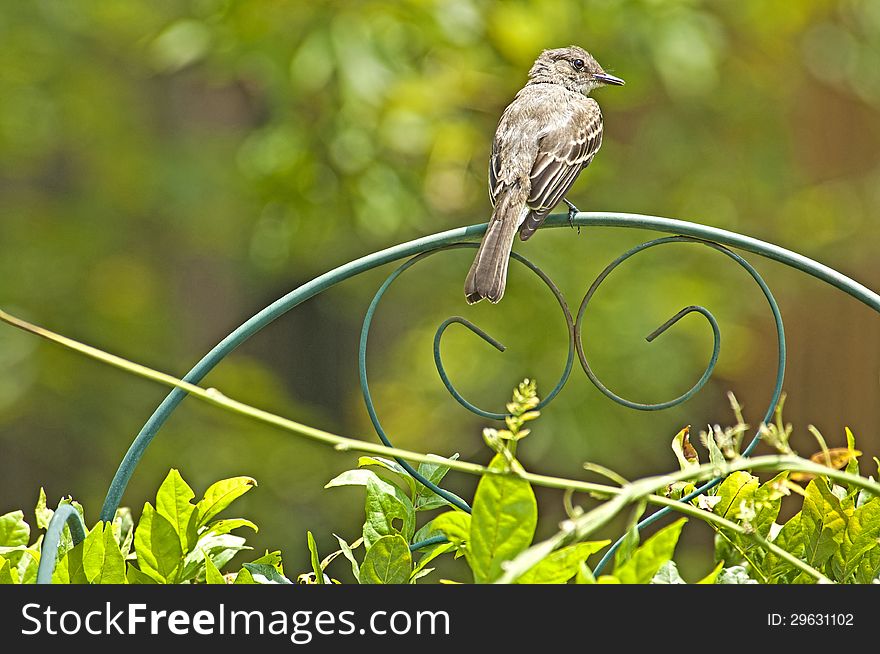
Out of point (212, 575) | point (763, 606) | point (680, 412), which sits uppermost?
point (680, 412)

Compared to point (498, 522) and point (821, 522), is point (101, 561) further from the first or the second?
point (821, 522)

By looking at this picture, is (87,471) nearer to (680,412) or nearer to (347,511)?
(347,511)

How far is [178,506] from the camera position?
1248 mm

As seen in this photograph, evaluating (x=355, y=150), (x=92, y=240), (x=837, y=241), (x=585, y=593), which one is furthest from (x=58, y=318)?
(x=585, y=593)

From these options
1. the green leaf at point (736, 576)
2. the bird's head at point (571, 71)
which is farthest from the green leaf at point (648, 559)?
the bird's head at point (571, 71)

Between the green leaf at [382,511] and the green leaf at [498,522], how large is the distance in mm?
308

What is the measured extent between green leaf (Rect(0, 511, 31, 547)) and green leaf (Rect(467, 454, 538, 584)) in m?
0.64

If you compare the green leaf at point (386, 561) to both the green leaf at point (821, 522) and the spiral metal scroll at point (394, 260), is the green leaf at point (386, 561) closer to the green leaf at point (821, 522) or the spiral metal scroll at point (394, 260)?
the spiral metal scroll at point (394, 260)

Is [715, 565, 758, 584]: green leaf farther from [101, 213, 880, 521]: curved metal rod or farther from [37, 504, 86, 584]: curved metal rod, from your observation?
[37, 504, 86, 584]: curved metal rod

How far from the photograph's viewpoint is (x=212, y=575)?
46.1 inches

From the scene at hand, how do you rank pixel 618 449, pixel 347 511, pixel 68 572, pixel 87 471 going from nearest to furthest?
pixel 68 572
pixel 618 449
pixel 347 511
pixel 87 471

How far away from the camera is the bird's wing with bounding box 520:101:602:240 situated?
1902 mm

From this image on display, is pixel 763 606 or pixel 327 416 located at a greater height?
pixel 327 416

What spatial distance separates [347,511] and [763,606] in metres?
3.19
